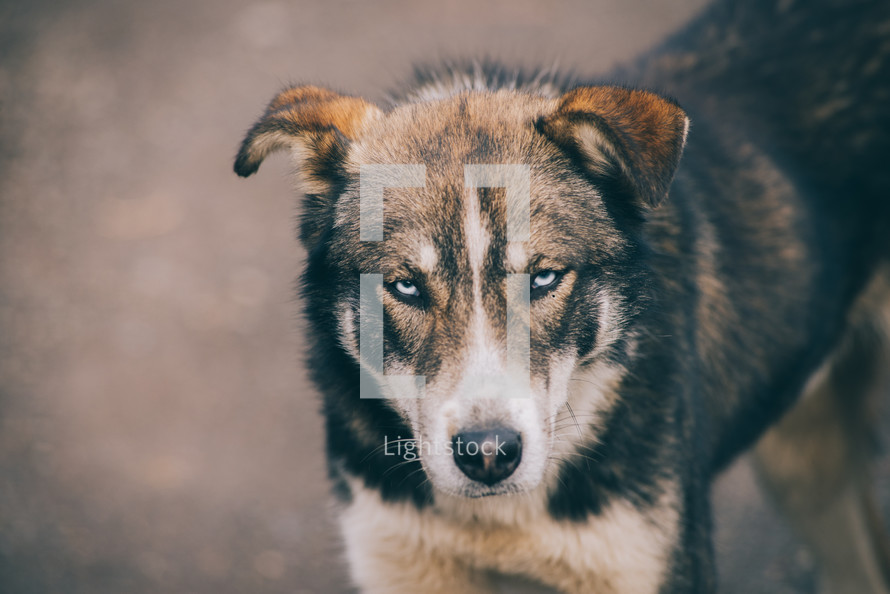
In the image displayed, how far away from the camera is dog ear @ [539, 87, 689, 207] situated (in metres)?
2.36

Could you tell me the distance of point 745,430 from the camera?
3553 mm

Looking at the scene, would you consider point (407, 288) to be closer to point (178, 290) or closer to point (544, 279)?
point (544, 279)

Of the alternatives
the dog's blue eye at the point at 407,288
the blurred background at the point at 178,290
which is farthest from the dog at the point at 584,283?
the blurred background at the point at 178,290

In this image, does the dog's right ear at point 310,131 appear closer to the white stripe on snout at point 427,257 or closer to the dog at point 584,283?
the dog at point 584,283

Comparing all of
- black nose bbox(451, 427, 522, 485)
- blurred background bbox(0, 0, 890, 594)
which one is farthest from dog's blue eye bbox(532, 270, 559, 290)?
blurred background bbox(0, 0, 890, 594)

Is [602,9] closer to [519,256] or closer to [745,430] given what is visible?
[745,430]

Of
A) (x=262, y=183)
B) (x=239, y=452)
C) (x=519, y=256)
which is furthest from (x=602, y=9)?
(x=519, y=256)

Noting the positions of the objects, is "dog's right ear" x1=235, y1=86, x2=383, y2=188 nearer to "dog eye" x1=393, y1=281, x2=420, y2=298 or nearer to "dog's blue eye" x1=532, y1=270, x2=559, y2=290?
A: "dog eye" x1=393, y1=281, x2=420, y2=298

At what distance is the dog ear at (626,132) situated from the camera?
2355 millimetres

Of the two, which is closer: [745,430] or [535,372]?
[535,372]

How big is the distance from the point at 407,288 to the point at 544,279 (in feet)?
1.51

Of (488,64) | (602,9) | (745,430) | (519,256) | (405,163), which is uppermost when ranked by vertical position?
(602,9)

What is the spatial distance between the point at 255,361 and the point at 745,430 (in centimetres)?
377

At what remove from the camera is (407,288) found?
2.54 meters
